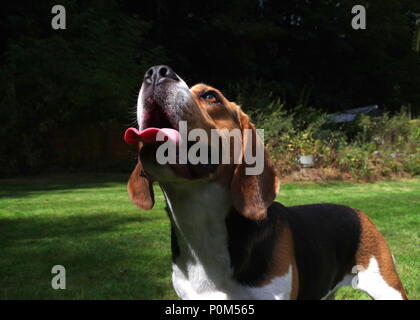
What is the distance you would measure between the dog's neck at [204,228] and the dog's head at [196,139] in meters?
0.10

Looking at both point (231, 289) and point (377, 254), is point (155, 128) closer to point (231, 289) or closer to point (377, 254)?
point (231, 289)

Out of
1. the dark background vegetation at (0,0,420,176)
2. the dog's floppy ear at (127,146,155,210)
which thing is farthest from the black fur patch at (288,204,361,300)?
the dark background vegetation at (0,0,420,176)

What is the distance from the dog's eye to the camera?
274cm

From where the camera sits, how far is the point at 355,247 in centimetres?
326

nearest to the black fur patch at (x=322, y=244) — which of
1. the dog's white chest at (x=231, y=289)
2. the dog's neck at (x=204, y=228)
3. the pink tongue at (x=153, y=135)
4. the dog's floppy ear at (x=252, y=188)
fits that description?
the dog's white chest at (x=231, y=289)

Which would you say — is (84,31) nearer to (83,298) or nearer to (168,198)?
(83,298)

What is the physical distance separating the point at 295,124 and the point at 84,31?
10.8 m

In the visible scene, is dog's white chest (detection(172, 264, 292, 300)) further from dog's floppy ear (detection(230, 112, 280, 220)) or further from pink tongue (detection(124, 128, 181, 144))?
pink tongue (detection(124, 128, 181, 144))

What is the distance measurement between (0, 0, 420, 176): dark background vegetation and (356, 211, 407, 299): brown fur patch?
28.4 ft

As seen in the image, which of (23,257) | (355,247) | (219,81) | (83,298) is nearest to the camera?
(355,247)

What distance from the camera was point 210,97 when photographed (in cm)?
276

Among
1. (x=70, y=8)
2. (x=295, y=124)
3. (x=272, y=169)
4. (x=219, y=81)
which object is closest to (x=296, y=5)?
(x=219, y=81)

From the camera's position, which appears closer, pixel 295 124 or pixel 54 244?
pixel 54 244
